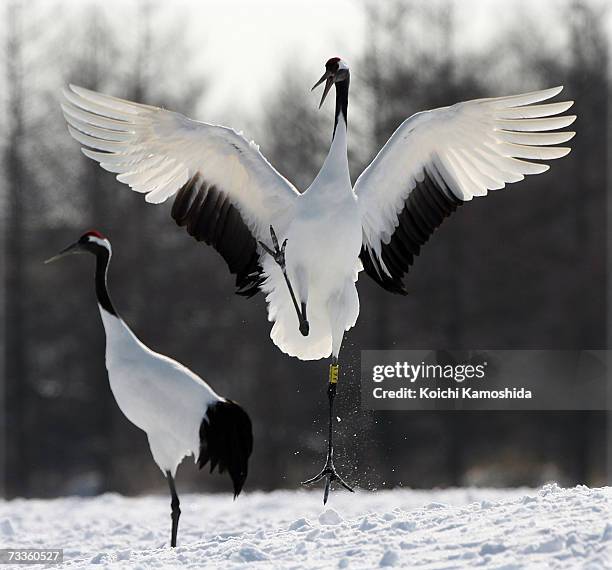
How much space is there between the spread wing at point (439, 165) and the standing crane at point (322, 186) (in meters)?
0.01

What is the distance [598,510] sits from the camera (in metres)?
6.27

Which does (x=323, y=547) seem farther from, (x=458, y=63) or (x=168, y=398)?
(x=458, y=63)

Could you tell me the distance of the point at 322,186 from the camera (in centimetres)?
827

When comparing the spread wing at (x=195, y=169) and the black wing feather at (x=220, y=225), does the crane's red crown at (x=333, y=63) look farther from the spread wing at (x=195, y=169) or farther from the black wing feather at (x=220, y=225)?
the black wing feather at (x=220, y=225)

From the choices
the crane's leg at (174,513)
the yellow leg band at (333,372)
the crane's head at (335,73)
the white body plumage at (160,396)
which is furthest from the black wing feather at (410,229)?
the crane's leg at (174,513)

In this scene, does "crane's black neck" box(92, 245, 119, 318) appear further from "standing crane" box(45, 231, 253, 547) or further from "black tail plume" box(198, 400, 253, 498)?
"black tail plume" box(198, 400, 253, 498)

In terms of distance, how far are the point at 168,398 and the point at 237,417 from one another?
47 centimetres

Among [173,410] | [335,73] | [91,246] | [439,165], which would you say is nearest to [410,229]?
[439,165]

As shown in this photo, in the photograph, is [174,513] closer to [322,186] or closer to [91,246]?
[91,246]

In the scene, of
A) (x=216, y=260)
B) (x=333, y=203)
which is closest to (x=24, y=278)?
(x=216, y=260)

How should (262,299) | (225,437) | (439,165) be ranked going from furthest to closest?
(262,299)
(439,165)
(225,437)

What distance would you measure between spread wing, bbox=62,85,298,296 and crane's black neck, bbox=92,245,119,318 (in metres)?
0.53

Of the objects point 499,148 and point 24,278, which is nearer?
point 499,148

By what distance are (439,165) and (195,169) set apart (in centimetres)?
187
